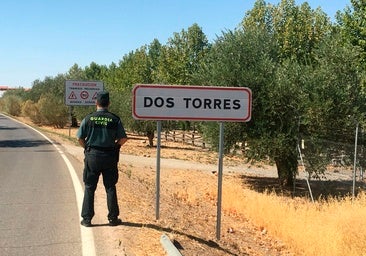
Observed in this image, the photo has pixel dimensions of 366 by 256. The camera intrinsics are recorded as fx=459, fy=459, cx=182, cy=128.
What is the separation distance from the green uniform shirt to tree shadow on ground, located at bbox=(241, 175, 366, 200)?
9905mm

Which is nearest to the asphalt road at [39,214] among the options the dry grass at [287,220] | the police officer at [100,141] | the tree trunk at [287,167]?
the police officer at [100,141]

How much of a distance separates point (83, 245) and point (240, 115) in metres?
2.74

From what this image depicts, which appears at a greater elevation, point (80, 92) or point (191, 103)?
point (80, 92)

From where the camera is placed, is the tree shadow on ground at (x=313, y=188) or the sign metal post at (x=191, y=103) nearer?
the sign metal post at (x=191, y=103)

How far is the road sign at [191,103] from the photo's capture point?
6.29 m

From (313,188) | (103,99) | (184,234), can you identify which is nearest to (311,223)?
(184,234)

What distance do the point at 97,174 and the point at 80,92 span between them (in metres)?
23.8

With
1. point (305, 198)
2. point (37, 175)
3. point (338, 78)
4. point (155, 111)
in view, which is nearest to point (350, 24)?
point (338, 78)

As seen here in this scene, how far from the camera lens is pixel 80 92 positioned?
29047 millimetres

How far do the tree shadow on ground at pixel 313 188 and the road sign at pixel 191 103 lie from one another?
355 inches

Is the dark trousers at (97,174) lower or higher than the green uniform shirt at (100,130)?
lower

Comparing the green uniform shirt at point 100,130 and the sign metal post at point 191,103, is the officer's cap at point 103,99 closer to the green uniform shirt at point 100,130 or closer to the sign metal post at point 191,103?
the green uniform shirt at point 100,130

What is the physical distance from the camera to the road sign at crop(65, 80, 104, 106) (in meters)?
28.7

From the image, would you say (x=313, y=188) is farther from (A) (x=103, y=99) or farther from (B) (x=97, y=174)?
(A) (x=103, y=99)
